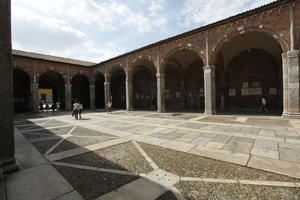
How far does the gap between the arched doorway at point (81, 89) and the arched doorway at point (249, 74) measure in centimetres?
2204

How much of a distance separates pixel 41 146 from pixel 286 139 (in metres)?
8.67

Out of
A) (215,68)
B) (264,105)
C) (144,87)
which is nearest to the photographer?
(264,105)

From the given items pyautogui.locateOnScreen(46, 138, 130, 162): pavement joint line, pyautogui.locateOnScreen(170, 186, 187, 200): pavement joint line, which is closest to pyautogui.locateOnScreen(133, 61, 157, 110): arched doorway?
pyautogui.locateOnScreen(46, 138, 130, 162): pavement joint line

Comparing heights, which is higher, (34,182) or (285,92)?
(285,92)

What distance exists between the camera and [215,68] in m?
14.8

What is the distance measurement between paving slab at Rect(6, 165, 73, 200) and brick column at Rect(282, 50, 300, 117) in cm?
1228

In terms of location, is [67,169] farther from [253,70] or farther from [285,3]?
[253,70]

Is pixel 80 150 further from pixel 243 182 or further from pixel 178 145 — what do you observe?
pixel 243 182

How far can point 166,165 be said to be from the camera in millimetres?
3406

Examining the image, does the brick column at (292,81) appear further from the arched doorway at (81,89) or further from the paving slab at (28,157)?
the arched doorway at (81,89)

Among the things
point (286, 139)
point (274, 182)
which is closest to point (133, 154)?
point (274, 182)

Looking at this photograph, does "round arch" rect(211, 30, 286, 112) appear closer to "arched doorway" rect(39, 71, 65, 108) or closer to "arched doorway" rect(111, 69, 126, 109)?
"arched doorway" rect(111, 69, 126, 109)

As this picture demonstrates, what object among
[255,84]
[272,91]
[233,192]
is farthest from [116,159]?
[272,91]

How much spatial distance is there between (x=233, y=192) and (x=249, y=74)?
1647 centimetres
